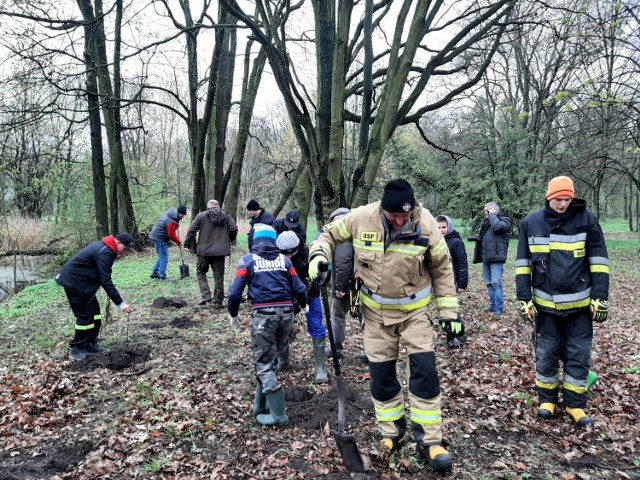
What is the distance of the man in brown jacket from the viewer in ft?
29.2

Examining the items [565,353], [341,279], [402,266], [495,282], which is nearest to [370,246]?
[402,266]

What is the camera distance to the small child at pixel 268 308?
428 centimetres

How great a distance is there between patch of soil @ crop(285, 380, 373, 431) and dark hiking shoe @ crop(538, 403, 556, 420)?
166 centimetres

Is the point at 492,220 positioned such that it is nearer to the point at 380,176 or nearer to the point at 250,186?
the point at 380,176

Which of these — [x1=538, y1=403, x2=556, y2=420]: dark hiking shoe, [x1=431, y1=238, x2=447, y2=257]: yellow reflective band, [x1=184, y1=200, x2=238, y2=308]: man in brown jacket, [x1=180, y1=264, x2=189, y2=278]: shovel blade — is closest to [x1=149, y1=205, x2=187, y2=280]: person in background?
[x1=180, y1=264, x2=189, y2=278]: shovel blade

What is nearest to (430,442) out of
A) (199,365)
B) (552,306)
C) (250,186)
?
(552,306)

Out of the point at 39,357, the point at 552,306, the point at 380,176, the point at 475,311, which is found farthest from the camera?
the point at 380,176

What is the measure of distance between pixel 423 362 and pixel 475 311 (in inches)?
227

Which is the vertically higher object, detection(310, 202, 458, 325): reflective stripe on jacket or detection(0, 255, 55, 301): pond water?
detection(310, 202, 458, 325): reflective stripe on jacket

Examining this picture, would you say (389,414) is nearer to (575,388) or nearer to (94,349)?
(575,388)

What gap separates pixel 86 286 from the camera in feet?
20.5

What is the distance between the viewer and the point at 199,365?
599cm

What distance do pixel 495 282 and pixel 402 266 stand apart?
4.93 metres

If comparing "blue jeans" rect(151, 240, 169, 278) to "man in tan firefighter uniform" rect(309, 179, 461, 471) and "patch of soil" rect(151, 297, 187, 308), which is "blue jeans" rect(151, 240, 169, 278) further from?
"man in tan firefighter uniform" rect(309, 179, 461, 471)
